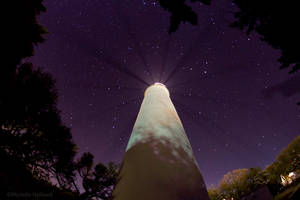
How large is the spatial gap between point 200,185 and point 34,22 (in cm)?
674

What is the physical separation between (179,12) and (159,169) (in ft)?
10.1

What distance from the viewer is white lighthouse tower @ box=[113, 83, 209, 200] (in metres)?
2.83

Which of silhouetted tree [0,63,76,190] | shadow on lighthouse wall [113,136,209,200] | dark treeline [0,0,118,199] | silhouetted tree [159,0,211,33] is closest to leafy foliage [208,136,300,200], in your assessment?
shadow on lighthouse wall [113,136,209,200]

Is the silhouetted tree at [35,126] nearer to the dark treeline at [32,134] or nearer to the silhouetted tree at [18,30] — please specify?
the dark treeline at [32,134]

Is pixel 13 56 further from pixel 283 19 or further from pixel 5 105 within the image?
pixel 283 19

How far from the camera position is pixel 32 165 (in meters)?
9.12

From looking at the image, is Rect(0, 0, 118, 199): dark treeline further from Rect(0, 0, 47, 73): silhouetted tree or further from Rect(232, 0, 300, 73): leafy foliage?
Rect(232, 0, 300, 73): leafy foliage

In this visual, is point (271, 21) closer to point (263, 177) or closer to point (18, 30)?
point (18, 30)

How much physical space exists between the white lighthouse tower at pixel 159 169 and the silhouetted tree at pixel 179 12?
2902mm

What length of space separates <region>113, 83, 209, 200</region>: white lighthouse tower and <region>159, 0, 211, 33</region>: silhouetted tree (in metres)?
2.90

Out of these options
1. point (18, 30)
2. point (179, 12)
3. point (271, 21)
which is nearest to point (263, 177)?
point (271, 21)

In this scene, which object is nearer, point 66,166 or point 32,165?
point 32,165

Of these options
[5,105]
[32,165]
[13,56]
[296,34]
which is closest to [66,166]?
[32,165]

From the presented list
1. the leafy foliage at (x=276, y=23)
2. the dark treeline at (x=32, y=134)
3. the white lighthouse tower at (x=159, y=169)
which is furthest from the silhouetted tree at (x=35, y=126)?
the leafy foliage at (x=276, y=23)
